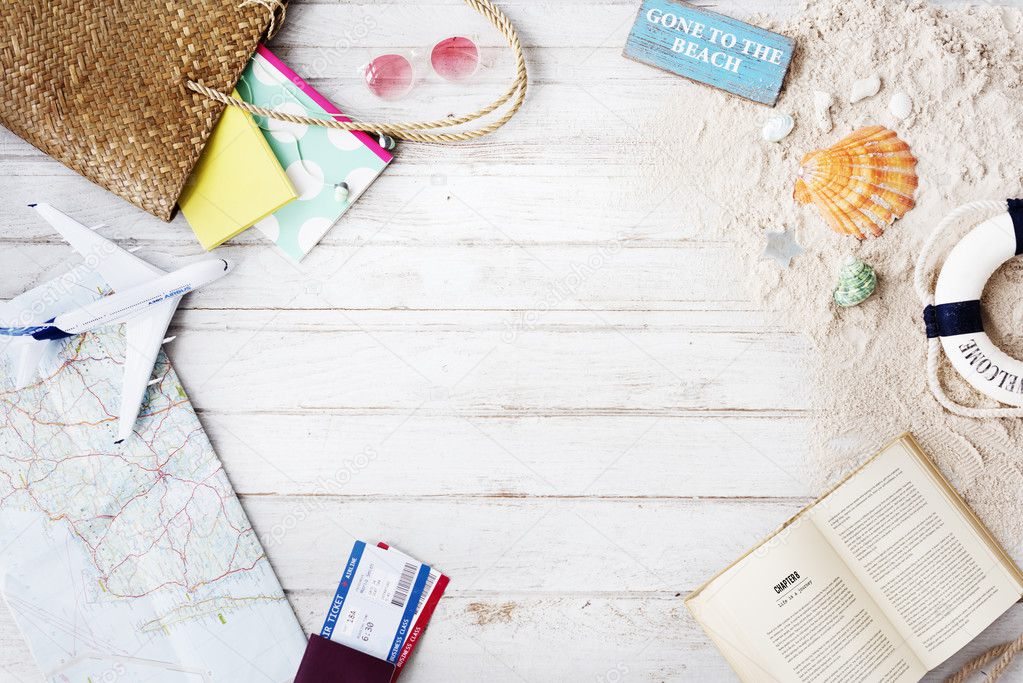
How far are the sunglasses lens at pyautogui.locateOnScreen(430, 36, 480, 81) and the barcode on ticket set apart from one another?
853mm

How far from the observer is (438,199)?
109cm

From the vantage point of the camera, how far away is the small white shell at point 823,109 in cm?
105

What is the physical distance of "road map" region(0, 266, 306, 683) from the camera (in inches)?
41.4

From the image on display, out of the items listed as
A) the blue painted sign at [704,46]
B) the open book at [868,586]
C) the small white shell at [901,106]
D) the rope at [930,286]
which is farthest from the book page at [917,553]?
the blue painted sign at [704,46]

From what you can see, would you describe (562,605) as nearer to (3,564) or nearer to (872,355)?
(872,355)

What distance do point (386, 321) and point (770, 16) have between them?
846 millimetres

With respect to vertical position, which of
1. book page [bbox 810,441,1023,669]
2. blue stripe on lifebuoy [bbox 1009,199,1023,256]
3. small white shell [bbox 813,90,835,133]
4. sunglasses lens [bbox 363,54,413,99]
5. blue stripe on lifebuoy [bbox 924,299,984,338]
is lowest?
book page [bbox 810,441,1023,669]

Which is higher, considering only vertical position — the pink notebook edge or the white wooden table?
the pink notebook edge

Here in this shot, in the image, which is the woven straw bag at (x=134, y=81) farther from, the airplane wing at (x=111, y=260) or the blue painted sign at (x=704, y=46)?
the blue painted sign at (x=704, y=46)

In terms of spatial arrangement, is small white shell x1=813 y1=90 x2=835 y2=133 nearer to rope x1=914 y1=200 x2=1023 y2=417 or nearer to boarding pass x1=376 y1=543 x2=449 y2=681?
rope x1=914 y1=200 x2=1023 y2=417

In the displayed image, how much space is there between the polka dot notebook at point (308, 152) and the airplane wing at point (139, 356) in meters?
0.23

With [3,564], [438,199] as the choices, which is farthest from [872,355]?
[3,564]

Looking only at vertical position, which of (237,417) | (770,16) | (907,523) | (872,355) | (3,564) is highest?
(770,16)

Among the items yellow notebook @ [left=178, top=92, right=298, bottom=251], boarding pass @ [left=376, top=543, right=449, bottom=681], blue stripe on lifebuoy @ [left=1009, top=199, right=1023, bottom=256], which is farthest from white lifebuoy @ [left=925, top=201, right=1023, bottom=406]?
yellow notebook @ [left=178, top=92, right=298, bottom=251]
